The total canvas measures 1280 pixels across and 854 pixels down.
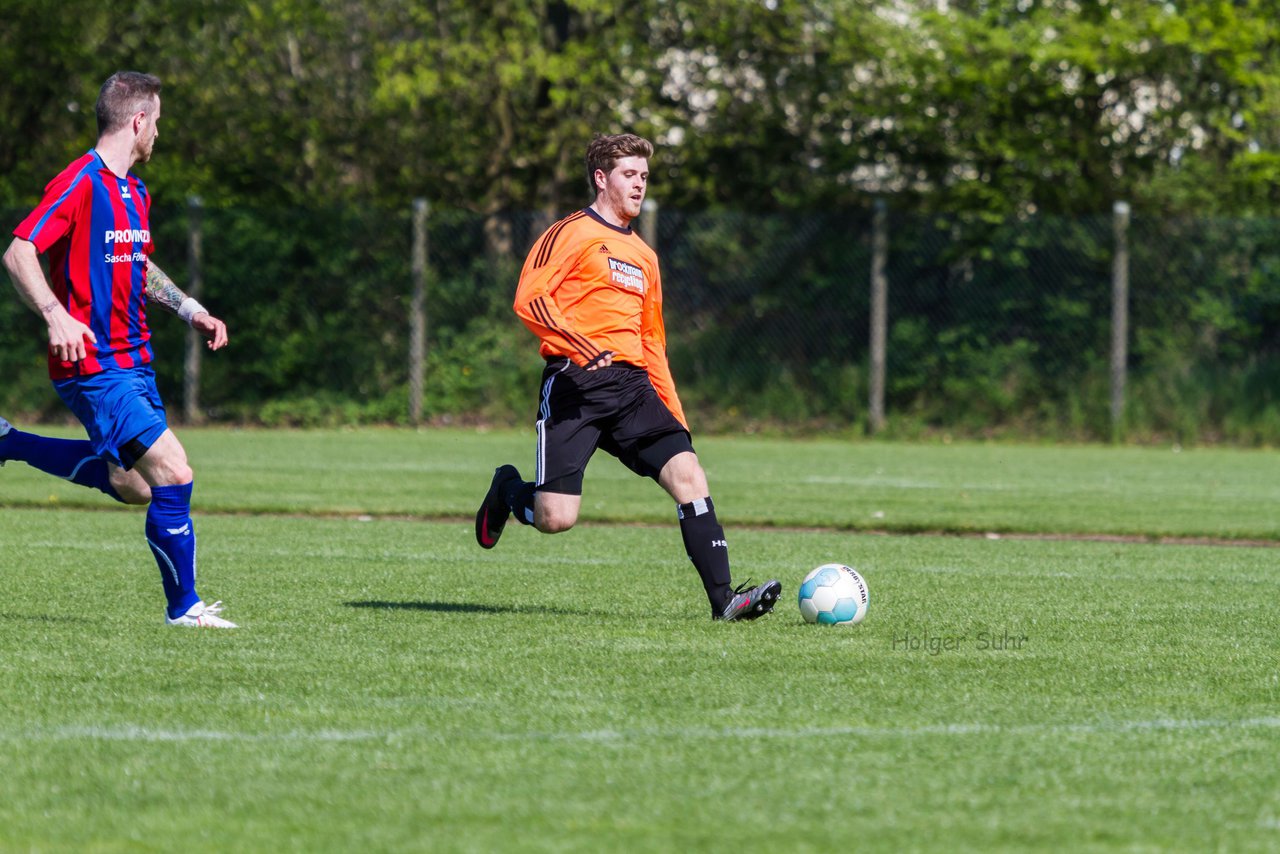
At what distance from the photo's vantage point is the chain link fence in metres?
20.4

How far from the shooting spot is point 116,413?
21.3 feet

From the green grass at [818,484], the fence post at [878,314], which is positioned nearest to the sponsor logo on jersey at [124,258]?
the green grass at [818,484]

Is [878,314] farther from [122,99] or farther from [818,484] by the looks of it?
[122,99]

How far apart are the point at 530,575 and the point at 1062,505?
5487 millimetres

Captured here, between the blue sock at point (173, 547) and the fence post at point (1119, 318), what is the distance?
15.4 m

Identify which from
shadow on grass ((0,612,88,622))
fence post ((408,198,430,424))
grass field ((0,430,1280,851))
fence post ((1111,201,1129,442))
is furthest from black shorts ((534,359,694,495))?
fence post ((408,198,430,424))

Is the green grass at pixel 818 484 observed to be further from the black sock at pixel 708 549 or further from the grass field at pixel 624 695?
the black sock at pixel 708 549

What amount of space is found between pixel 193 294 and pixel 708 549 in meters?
15.8

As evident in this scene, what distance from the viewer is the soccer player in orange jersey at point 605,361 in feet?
23.1

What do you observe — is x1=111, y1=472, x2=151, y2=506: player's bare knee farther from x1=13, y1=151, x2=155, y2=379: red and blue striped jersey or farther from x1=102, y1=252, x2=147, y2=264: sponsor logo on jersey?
x1=102, y1=252, x2=147, y2=264: sponsor logo on jersey

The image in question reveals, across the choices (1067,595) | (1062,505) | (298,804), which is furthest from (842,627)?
(1062,505)

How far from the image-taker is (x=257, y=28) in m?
24.5

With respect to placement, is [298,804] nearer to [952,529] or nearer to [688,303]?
[952,529]

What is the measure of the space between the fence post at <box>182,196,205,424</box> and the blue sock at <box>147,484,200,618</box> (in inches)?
592
